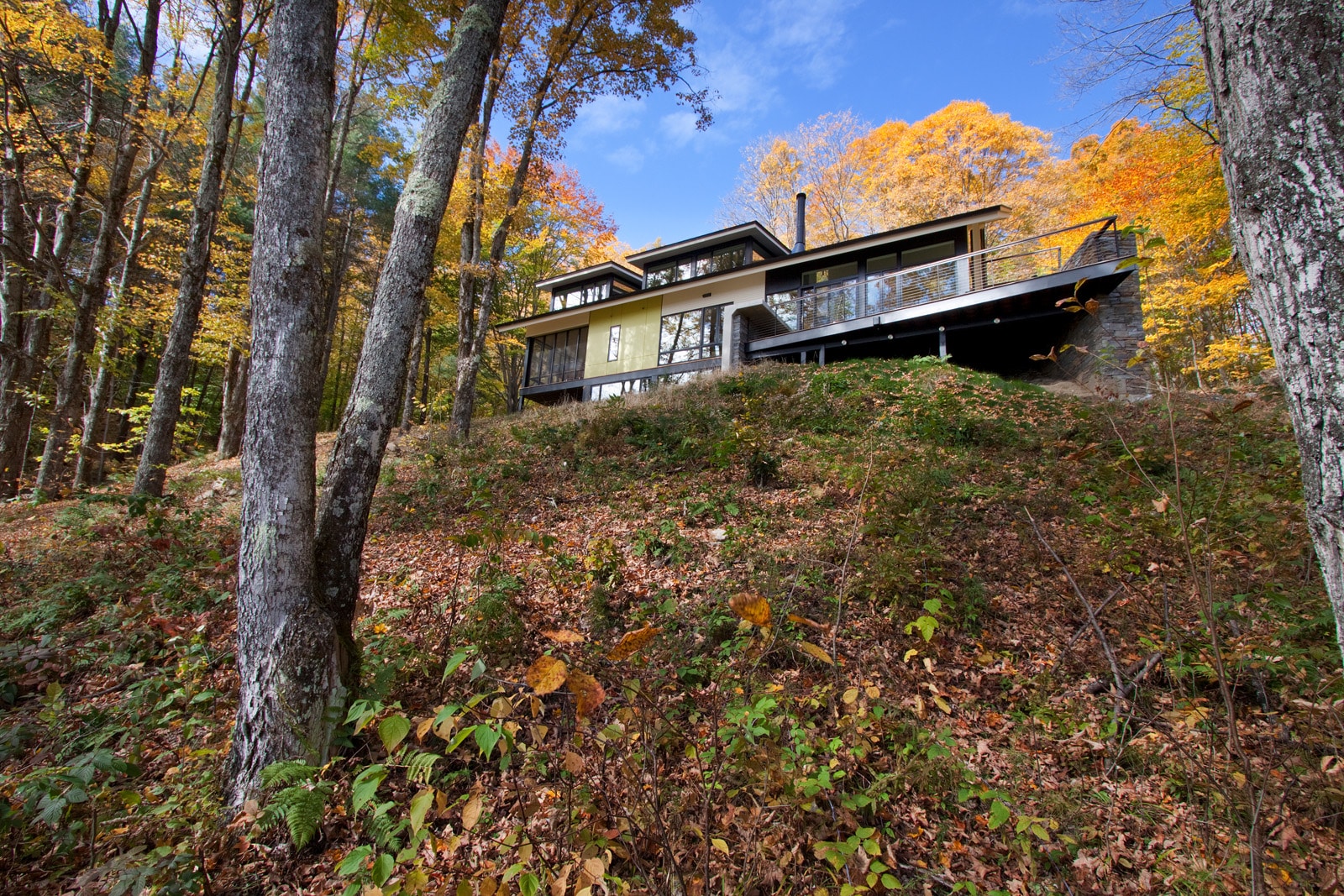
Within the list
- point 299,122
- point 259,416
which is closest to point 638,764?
point 259,416

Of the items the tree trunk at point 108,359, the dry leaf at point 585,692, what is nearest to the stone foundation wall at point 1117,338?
the dry leaf at point 585,692

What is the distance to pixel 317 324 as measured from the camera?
3176 mm

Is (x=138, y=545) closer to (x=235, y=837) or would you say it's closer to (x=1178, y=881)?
(x=235, y=837)

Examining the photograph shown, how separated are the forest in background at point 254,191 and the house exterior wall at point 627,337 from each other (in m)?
5.13

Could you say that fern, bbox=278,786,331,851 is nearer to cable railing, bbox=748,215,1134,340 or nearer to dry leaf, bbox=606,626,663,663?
dry leaf, bbox=606,626,663,663

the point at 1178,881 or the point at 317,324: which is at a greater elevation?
the point at 317,324

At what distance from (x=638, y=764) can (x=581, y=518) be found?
145 inches

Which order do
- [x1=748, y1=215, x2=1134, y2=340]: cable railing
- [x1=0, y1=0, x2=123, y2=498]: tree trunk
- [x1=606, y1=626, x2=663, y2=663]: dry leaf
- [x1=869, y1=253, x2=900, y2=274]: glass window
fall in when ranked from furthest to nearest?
[x1=869, y1=253, x2=900, y2=274]: glass window
[x1=748, y1=215, x2=1134, y2=340]: cable railing
[x1=0, y1=0, x2=123, y2=498]: tree trunk
[x1=606, y1=626, x2=663, y2=663]: dry leaf

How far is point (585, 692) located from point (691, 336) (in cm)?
1696

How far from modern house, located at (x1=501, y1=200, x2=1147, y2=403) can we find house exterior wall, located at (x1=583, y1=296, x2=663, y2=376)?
5 cm

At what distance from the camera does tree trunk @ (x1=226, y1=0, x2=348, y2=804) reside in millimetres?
2625

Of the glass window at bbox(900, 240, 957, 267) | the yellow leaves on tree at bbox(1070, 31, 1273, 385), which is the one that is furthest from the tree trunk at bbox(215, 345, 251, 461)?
the yellow leaves on tree at bbox(1070, 31, 1273, 385)

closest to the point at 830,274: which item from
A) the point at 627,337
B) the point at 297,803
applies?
the point at 627,337

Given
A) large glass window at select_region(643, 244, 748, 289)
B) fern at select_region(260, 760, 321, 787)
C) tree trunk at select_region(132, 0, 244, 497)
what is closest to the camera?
fern at select_region(260, 760, 321, 787)
